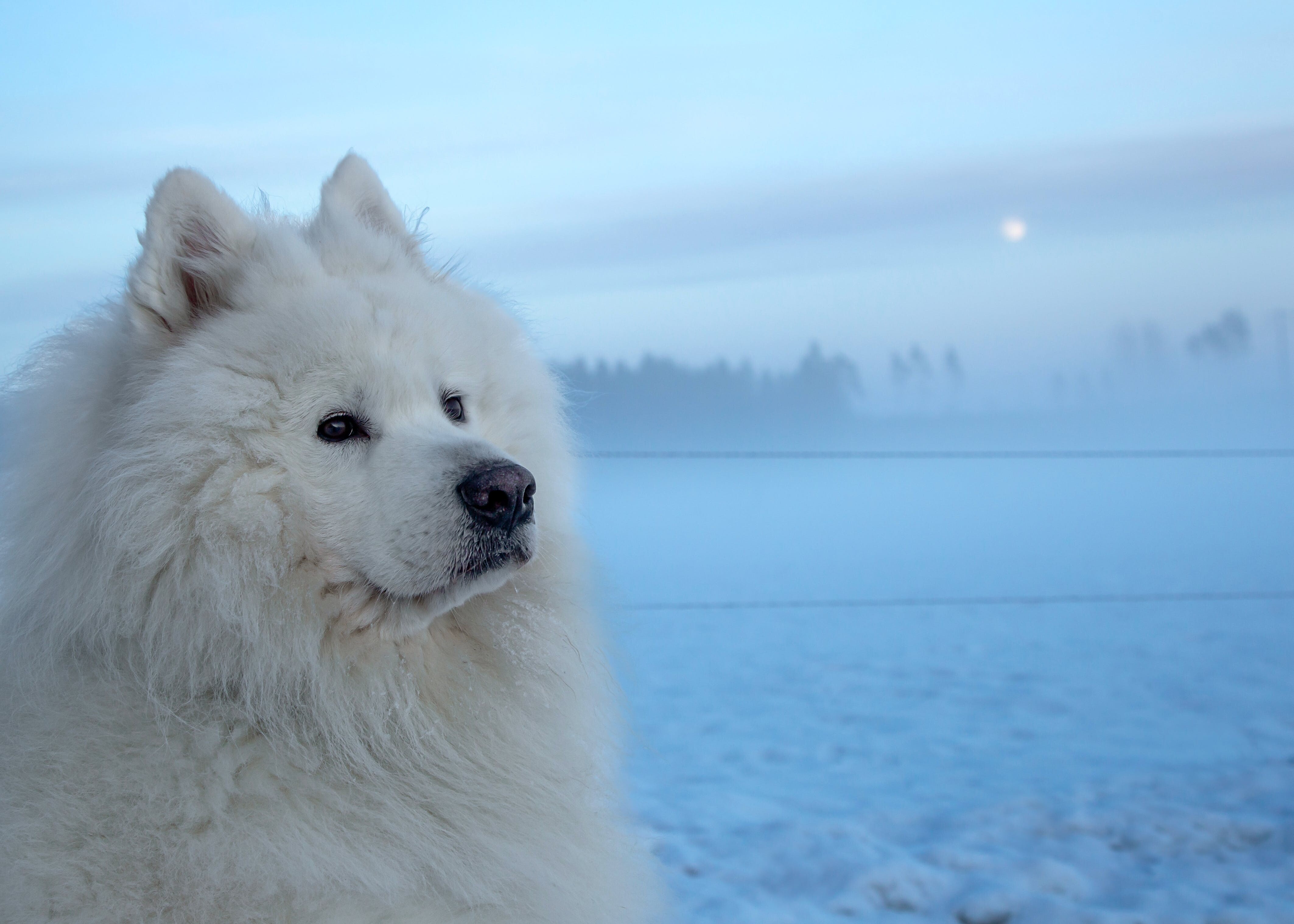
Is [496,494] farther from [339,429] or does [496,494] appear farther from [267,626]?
[267,626]

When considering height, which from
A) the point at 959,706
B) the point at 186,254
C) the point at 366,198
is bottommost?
the point at 959,706

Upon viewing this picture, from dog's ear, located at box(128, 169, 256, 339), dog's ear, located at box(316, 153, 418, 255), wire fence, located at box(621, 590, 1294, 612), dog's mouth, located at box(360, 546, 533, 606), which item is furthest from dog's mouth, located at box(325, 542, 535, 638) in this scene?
wire fence, located at box(621, 590, 1294, 612)

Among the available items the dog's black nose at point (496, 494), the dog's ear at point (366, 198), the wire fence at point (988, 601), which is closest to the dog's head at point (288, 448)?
the dog's black nose at point (496, 494)

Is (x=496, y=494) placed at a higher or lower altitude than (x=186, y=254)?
lower

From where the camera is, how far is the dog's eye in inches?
72.8

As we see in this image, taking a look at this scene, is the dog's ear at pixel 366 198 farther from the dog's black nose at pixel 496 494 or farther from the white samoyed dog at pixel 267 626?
the dog's black nose at pixel 496 494

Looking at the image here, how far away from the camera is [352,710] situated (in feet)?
5.88

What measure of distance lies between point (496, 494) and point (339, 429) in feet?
1.19

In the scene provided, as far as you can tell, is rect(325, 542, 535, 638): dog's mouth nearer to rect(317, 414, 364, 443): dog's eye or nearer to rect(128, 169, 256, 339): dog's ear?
rect(317, 414, 364, 443): dog's eye

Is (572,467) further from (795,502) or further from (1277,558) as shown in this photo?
(1277,558)

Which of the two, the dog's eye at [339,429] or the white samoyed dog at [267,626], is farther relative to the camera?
the dog's eye at [339,429]

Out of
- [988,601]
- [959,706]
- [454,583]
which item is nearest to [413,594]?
[454,583]

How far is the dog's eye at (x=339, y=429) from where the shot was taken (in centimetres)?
185

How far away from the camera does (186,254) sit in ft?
6.28
